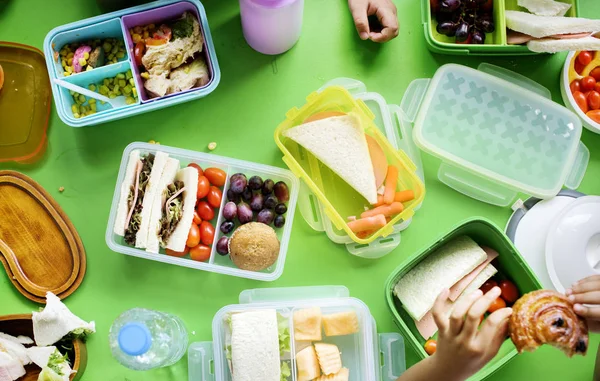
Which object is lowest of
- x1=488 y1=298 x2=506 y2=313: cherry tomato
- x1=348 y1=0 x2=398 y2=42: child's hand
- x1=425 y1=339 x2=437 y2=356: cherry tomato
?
x1=425 y1=339 x2=437 y2=356: cherry tomato

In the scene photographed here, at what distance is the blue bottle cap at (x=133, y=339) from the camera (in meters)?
1.28

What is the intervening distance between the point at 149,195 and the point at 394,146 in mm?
644

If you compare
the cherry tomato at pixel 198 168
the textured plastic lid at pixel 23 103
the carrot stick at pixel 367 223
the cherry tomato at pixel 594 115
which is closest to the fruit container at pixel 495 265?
the carrot stick at pixel 367 223

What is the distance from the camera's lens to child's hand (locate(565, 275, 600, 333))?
1172 mm

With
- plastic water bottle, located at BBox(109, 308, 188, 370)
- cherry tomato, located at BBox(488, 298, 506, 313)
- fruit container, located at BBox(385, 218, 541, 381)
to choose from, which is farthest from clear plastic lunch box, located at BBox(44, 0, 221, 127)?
cherry tomato, located at BBox(488, 298, 506, 313)

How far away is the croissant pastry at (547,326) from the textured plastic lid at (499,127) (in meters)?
0.45

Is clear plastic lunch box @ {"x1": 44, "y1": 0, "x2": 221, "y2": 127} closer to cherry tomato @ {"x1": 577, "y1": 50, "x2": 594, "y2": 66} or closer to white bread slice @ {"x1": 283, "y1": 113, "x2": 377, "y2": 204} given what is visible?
white bread slice @ {"x1": 283, "y1": 113, "x2": 377, "y2": 204}

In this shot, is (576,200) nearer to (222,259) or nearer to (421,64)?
(421,64)

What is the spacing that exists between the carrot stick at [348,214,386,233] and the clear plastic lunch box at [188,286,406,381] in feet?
0.55

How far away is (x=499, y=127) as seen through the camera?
5.13 ft

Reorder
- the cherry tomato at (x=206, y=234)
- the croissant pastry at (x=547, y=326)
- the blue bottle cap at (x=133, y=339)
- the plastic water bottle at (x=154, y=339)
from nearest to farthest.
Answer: the croissant pastry at (x=547, y=326) < the blue bottle cap at (x=133, y=339) < the plastic water bottle at (x=154, y=339) < the cherry tomato at (x=206, y=234)

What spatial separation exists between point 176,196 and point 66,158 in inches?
13.0

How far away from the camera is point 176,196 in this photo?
1.47 metres

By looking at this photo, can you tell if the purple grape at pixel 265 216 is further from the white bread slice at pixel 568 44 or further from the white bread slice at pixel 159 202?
the white bread slice at pixel 568 44
